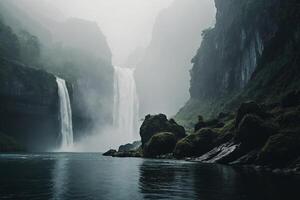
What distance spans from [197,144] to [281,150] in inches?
1145

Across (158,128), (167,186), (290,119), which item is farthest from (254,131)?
(158,128)

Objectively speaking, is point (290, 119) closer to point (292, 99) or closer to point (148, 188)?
point (292, 99)

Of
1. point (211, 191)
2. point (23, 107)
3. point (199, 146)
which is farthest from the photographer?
point (23, 107)

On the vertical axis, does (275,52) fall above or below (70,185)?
above

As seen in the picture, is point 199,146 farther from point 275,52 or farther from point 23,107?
point 23,107

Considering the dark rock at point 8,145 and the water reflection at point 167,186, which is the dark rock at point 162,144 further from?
the dark rock at point 8,145

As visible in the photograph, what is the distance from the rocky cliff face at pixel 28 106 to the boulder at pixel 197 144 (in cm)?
7030

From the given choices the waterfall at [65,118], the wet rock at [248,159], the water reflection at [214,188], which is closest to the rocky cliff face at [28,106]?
the waterfall at [65,118]

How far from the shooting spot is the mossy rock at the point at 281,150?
55.9m

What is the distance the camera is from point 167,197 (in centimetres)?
2952

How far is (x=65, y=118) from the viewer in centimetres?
15438

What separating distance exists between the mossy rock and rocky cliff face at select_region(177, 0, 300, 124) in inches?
2034

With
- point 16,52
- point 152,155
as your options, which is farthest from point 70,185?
point 16,52

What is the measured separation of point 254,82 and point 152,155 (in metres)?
61.9
